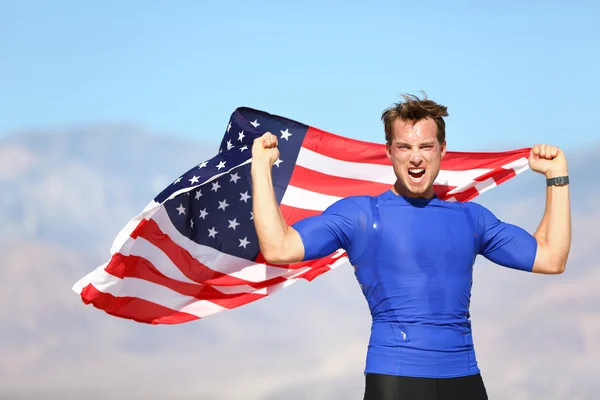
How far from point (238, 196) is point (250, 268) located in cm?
70

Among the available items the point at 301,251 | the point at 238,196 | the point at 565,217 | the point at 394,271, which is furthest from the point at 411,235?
the point at 238,196

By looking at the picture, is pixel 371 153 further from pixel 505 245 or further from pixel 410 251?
pixel 410 251

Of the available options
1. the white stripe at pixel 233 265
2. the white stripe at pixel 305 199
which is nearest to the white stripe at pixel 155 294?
the white stripe at pixel 233 265

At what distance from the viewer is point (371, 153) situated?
27.2 feet

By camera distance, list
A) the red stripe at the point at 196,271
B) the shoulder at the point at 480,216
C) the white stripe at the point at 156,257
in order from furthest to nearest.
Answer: the red stripe at the point at 196,271 < the white stripe at the point at 156,257 < the shoulder at the point at 480,216

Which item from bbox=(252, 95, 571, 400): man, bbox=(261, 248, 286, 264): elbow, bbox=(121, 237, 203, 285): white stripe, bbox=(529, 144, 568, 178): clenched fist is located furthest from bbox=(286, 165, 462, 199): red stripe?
bbox=(261, 248, 286, 264): elbow

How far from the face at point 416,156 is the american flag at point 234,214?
9.25ft

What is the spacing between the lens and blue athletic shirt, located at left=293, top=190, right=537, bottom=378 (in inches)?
189

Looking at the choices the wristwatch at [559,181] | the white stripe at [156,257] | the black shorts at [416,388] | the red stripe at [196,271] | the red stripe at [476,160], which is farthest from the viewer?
the red stripe at [476,160]

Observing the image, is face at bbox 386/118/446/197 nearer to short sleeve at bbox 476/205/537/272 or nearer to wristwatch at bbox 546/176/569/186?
short sleeve at bbox 476/205/537/272

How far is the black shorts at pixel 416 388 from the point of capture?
475 centimetres

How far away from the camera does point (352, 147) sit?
833 centimetres

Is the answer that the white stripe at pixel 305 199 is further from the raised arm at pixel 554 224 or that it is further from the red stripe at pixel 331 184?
the raised arm at pixel 554 224

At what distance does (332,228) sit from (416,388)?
1026mm
